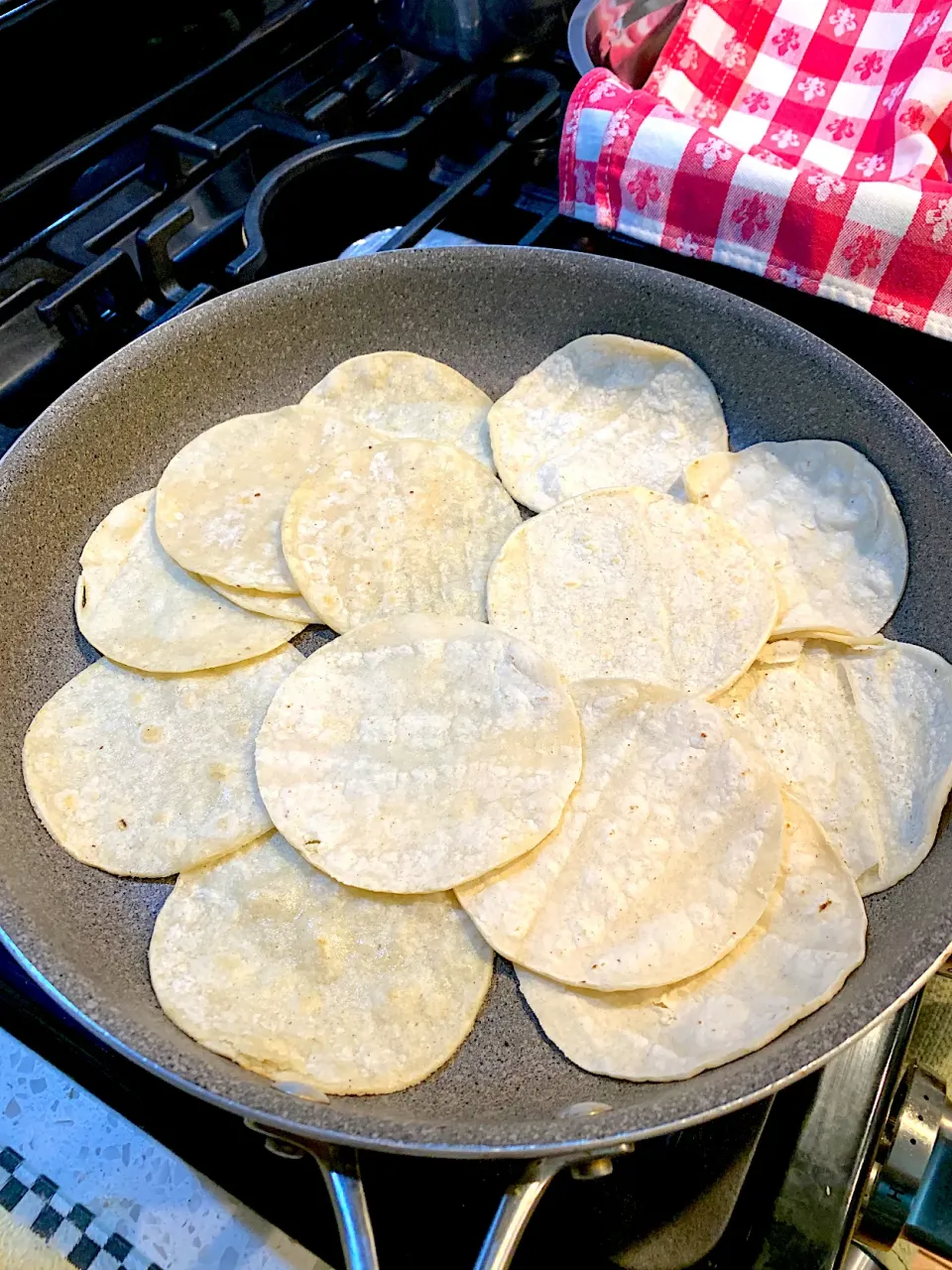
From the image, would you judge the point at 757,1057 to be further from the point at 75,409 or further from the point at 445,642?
the point at 75,409

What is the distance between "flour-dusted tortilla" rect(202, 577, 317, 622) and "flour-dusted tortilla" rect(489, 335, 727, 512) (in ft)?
1.02

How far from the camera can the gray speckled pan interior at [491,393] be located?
2.47 ft

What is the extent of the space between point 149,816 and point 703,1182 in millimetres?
651

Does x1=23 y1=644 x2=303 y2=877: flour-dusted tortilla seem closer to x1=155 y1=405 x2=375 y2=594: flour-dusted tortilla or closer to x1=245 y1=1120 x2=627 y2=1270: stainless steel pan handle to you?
x1=155 y1=405 x2=375 y2=594: flour-dusted tortilla

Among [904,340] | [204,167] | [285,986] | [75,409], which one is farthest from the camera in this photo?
[204,167]

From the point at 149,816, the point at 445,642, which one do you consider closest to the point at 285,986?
the point at 149,816

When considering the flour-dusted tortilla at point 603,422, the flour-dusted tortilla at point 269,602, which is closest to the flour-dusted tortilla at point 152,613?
the flour-dusted tortilla at point 269,602

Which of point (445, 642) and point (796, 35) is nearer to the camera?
point (445, 642)

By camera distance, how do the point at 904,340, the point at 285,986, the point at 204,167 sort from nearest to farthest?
the point at 285,986 → the point at 904,340 → the point at 204,167

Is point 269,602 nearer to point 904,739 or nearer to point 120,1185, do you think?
point 120,1185

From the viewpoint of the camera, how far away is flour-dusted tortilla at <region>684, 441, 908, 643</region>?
1.08 metres

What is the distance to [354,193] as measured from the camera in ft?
5.27

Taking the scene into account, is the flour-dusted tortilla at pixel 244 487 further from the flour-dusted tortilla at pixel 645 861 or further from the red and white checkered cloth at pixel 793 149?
the red and white checkered cloth at pixel 793 149

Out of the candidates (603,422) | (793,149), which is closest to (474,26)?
(793,149)
